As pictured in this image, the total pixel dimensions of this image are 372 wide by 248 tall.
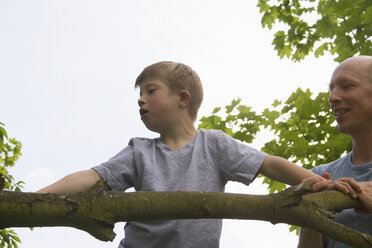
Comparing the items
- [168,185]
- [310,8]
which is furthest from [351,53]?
[168,185]

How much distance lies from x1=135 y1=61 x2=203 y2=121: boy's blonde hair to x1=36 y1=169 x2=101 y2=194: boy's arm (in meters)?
0.68

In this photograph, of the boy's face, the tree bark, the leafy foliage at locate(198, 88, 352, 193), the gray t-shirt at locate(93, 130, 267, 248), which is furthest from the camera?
the leafy foliage at locate(198, 88, 352, 193)

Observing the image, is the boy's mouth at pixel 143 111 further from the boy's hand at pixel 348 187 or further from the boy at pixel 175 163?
the boy's hand at pixel 348 187

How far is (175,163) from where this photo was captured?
2.34 m

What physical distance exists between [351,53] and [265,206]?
12.7ft

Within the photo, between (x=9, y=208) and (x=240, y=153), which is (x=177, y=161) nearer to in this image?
(x=240, y=153)

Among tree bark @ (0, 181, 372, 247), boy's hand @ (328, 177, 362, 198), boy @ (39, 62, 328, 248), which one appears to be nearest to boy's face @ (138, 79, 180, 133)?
boy @ (39, 62, 328, 248)

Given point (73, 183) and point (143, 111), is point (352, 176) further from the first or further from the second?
point (73, 183)

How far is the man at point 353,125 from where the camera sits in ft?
7.20

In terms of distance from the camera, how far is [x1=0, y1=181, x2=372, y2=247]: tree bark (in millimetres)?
1146

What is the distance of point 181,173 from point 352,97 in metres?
1.05

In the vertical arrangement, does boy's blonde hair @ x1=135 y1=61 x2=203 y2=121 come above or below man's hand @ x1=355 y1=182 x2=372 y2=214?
above

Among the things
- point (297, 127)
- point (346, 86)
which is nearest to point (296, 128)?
point (297, 127)

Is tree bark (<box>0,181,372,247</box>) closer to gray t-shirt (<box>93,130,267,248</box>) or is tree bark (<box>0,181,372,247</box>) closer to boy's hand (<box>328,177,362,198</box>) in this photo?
boy's hand (<box>328,177,362,198</box>)
